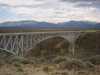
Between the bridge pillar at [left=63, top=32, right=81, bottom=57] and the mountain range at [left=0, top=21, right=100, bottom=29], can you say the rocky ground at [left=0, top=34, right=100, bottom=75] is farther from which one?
the mountain range at [left=0, top=21, right=100, bottom=29]

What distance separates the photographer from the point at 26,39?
122 inches

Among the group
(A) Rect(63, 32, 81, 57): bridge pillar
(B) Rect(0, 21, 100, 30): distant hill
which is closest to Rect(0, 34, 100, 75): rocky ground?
(A) Rect(63, 32, 81, 57): bridge pillar

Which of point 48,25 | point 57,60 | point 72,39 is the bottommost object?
point 57,60

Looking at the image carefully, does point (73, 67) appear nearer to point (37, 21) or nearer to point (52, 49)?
point (52, 49)

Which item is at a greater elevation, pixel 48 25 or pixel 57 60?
pixel 48 25

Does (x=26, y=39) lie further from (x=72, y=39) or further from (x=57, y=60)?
(x=72, y=39)

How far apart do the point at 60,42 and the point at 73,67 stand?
1.27 feet

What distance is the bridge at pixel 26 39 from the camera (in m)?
3.06

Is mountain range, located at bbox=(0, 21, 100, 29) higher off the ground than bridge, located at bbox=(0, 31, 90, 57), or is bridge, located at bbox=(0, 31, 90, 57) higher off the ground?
mountain range, located at bbox=(0, 21, 100, 29)

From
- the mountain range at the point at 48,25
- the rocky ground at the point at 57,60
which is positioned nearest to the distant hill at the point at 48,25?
the mountain range at the point at 48,25

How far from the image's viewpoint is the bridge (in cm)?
306

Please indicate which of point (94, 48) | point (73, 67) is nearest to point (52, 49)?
point (73, 67)

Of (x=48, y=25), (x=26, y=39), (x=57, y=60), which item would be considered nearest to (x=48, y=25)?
(x=48, y=25)

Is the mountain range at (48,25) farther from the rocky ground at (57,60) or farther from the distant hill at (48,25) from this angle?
the rocky ground at (57,60)
